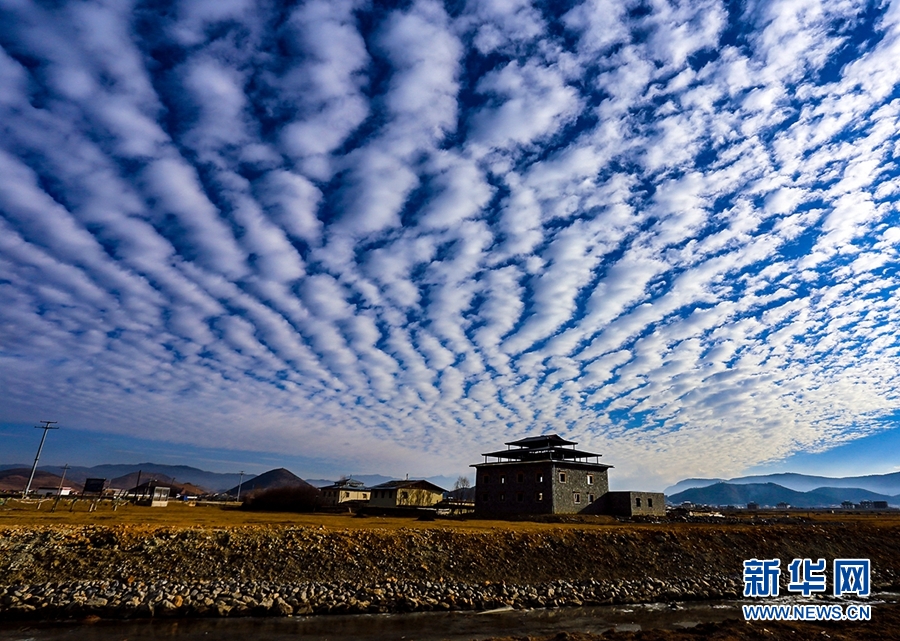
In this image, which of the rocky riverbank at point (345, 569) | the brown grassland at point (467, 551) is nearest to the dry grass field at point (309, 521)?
the brown grassland at point (467, 551)

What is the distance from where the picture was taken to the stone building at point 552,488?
56531 mm

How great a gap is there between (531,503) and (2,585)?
47261 mm

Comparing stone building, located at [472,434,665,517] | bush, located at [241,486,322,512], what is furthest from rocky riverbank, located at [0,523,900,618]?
bush, located at [241,486,322,512]

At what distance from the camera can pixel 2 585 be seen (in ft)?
73.4

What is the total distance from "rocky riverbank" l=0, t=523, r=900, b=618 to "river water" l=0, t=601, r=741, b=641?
102cm

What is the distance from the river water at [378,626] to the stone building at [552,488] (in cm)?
3390

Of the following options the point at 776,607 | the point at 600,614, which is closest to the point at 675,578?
the point at 776,607

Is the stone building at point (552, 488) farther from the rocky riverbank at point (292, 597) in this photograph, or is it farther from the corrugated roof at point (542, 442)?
the rocky riverbank at point (292, 597)

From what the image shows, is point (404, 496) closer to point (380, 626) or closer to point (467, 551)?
point (467, 551)

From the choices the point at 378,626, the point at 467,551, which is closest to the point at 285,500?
the point at 467,551

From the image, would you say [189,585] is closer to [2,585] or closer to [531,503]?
[2,585]

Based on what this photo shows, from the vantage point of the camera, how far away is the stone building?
185 feet

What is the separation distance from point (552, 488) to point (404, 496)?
2613 cm

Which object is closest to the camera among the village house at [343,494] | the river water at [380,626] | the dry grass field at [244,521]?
the river water at [380,626]
